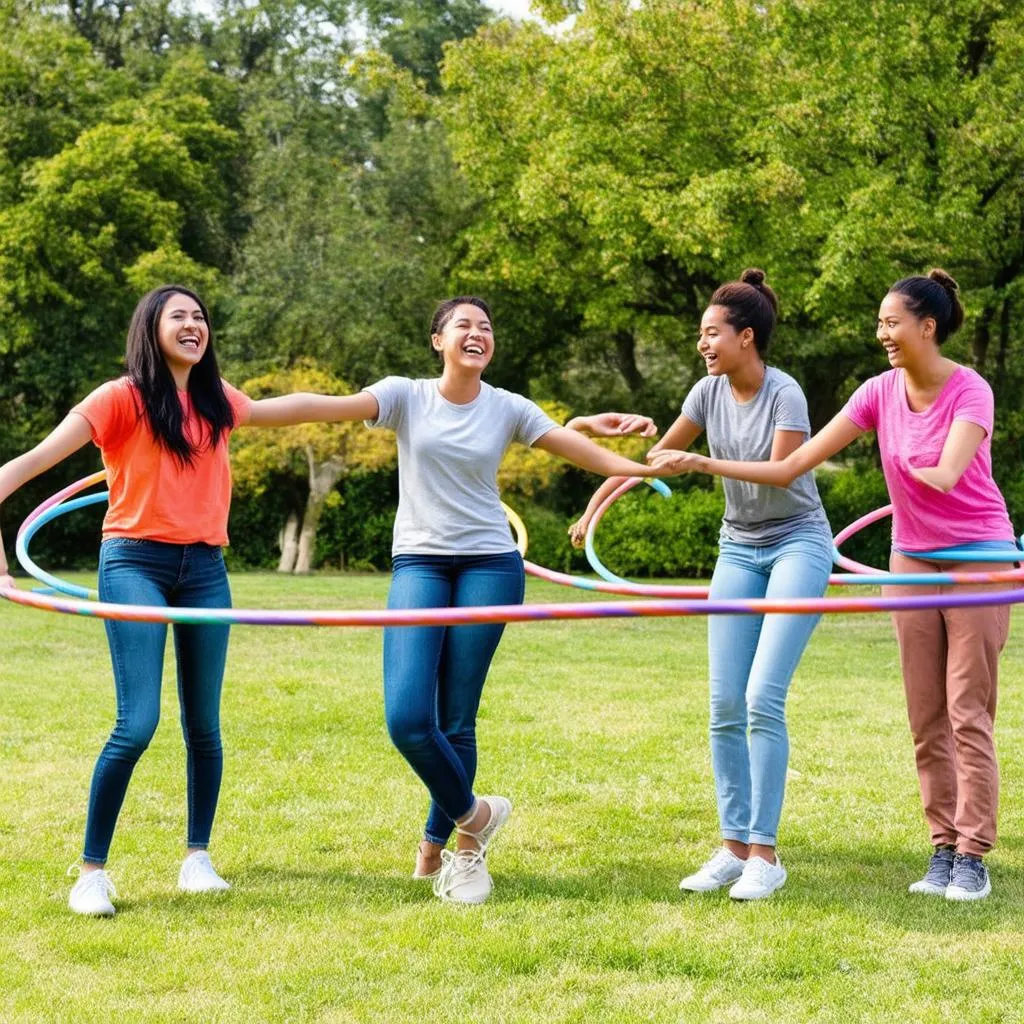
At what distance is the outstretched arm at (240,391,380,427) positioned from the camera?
527 centimetres

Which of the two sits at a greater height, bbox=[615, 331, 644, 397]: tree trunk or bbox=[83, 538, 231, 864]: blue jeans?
bbox=[615, 331, 644, 397]: tree trunk

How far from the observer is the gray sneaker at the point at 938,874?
5375mm

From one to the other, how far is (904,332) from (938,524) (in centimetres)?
75

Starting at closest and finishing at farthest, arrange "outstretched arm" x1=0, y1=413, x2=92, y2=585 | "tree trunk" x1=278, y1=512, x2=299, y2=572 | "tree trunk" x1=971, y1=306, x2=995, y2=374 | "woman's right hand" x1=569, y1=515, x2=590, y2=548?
"outstretched arm" x1=0, y1=413, x2=92, y2=585, "woman's right hand" x1=569, y1=515, x2=590, y2=548, "tree trunk" x1=971, y1=306, x2=995, y2=374, "tree trunk" x1=278, y1=512, x2=299, y2=572

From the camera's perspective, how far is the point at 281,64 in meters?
41.5

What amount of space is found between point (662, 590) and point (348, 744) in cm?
254

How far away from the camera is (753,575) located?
17.9ft

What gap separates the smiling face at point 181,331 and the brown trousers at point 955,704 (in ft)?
9.19

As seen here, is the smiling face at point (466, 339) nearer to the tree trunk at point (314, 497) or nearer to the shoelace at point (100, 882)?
the shoelace at point (100, 882)

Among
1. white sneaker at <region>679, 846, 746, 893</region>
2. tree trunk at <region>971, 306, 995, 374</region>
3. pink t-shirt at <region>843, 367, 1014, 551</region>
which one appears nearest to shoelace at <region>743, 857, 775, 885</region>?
white sneaker at <region>679, 846, 746, 893</region>

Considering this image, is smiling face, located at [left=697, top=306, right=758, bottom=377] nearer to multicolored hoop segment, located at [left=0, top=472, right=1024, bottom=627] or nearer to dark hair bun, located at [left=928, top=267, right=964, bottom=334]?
dark hair bun, located at [left=928, top=267, right=964, bottom=334]

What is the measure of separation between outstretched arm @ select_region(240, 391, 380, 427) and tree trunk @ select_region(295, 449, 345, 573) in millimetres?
22579

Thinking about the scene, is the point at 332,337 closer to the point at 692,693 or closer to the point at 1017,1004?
the point at 692,693

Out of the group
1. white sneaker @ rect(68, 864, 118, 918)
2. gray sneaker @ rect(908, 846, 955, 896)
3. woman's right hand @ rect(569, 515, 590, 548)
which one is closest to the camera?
white sneaker @ rect(68, 864, 118, 918)
